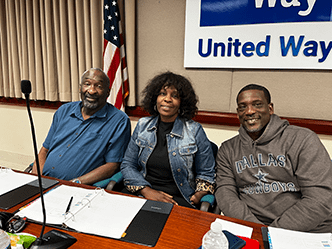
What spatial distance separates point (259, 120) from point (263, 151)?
18 centimetres

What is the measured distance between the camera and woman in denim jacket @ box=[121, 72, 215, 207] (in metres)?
1.51

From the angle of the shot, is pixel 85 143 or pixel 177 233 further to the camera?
pixel 85 143

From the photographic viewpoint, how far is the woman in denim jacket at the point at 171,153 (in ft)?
4.96

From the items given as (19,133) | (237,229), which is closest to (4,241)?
(237,229)

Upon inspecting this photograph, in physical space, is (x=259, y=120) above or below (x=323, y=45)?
below

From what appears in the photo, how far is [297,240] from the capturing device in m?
0.82

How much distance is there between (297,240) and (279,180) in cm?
48

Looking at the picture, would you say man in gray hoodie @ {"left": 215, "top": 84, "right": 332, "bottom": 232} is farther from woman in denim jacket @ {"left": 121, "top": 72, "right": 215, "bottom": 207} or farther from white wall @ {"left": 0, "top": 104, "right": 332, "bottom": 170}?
white wall @ {"left": 0, "top": 104, "right": 332, "bottom": 170}

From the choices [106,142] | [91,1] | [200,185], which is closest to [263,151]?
[200,185]

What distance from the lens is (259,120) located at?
133cm

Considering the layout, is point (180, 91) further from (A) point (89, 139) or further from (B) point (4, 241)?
(B) point (4, 241)

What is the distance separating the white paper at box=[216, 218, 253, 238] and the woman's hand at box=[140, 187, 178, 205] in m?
0.53

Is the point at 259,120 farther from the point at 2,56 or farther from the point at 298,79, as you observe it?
the point at 2,56

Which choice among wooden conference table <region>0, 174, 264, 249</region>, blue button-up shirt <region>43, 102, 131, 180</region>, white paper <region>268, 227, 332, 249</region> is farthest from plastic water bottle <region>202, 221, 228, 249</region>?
blue button-up shirt <region>43, 102, 131, 180</region>
